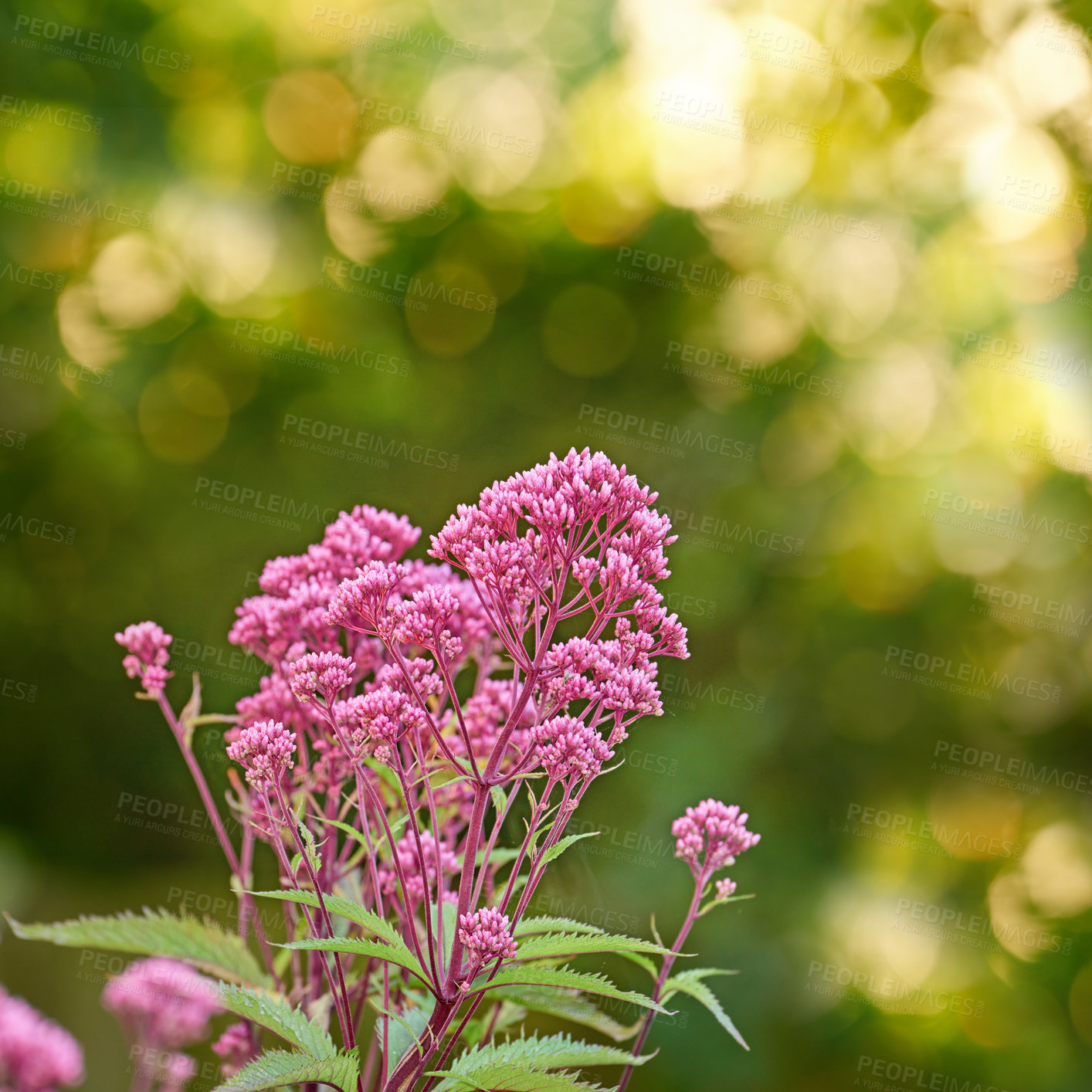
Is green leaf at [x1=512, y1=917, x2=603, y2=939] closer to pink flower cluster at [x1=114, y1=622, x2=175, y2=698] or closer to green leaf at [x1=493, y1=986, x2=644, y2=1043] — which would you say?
green leaf at [x1=493, y1=986, x2=644, y2=1043]

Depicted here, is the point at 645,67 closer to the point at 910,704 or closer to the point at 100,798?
the point at 910,704

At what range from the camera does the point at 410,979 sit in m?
0.90

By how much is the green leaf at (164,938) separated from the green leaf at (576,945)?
277mm

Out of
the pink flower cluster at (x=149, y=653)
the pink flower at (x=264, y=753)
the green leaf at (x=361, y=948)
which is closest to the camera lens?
the green leaf at (x=361, y=948)

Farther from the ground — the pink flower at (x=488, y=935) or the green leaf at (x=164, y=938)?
the pink flower at (x=488, y=935)

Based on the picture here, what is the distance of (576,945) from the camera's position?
2.10 ft

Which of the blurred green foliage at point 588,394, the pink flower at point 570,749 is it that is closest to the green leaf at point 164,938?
the pink flower at point 570,749

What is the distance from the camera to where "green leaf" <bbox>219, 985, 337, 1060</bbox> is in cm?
61

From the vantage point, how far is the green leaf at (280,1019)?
612mm

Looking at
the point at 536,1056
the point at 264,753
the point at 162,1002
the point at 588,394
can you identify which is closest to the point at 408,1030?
the point at 536,1056

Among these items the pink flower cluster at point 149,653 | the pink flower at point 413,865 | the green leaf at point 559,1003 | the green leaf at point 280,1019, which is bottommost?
the green leaf at point 280,1019

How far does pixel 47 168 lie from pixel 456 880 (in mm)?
3625

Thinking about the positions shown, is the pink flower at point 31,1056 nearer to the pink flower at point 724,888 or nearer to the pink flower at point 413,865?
the pink flower at point 413,865

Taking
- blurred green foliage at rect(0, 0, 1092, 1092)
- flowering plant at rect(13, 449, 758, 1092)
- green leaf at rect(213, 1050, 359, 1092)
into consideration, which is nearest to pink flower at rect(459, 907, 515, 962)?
flowering plant at rect(13, 449, 758, 1092)
